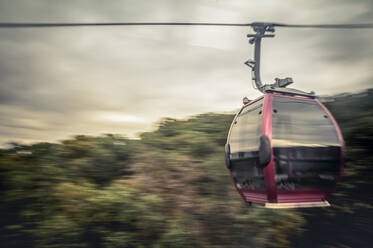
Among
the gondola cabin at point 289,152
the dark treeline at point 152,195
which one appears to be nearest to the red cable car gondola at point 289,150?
the gondola cabin at point 289,152

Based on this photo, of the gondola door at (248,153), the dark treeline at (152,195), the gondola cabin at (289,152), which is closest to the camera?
the gondola cabin at (289,152)

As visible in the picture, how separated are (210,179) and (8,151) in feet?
12.7

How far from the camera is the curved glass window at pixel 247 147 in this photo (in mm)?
3605

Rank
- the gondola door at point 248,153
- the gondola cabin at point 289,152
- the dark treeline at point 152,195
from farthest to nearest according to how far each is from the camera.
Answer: the dark treeline at point 152,195
the gondola door at point 248,153
the gondola cabin at point 289,152

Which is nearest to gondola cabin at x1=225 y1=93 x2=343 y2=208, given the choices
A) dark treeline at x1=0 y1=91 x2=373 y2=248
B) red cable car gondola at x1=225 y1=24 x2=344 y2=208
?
red cable car gondola at x1=225 y1=24 x2=344 y2=208

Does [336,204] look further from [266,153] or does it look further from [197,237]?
[266,153]

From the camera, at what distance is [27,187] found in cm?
527

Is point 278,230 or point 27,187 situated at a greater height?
point 27,187

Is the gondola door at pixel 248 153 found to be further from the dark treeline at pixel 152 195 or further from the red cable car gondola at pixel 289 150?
the dark treeline at pixel 152 195

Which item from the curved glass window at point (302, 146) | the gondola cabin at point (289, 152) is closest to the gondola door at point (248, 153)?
the gondola cabin at point (289, 152)

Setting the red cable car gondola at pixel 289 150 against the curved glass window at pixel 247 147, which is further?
the curved glass window at pixel 247 147

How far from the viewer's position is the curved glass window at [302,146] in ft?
11.2

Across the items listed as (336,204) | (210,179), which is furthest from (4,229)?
(336,204)

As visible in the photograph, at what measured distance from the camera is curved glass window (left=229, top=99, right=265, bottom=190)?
3.61 m
